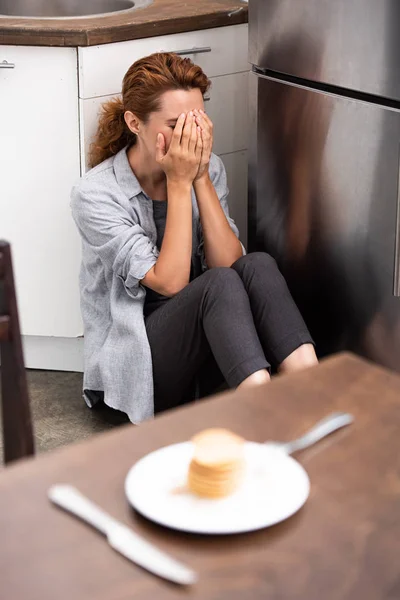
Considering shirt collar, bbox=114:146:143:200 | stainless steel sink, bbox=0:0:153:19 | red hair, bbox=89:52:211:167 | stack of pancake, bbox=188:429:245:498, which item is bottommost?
shirt collar, bbox=114:146:143:200

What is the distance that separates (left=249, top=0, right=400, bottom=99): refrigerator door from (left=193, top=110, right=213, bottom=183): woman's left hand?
26 centimetres

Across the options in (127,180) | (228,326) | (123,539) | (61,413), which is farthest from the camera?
(61,413)

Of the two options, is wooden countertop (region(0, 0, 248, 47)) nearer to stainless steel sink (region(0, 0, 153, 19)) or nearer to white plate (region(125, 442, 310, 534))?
stainless steel sink (region(0, 0, 153, 19))

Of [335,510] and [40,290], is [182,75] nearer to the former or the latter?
[40,290]

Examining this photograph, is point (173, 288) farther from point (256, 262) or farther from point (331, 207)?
point (331, 207)

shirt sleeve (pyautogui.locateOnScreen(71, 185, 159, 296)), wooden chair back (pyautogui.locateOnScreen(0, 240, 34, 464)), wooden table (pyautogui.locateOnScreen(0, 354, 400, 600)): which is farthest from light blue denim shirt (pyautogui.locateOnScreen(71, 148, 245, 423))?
wooden table (pyautogui.locateOnScreen(0, 354, 400, 600))

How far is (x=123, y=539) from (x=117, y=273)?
1262mm

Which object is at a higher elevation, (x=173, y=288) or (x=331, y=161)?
(x=331, y=161)

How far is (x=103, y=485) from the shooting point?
0.96 metres

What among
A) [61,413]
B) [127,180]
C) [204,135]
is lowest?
[61,413]

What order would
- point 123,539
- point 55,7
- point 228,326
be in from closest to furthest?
1. point 123,539
2. point 228,326
3. point 55,7

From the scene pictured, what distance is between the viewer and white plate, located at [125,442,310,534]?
0.91m

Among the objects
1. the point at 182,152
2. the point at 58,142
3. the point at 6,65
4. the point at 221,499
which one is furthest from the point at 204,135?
the point at 221,499

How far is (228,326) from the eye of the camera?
6.39 feet
